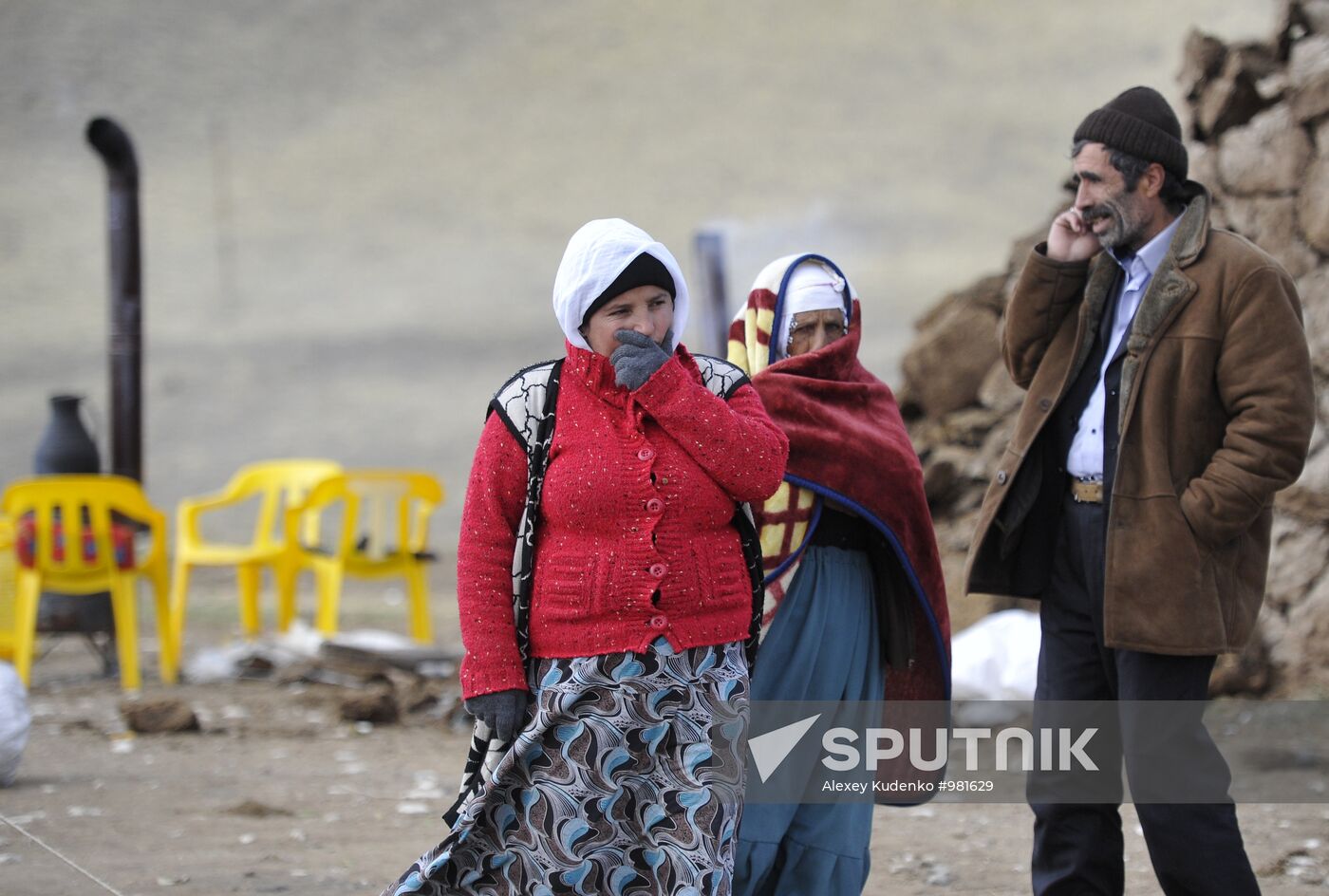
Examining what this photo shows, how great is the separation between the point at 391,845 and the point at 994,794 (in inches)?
86.2

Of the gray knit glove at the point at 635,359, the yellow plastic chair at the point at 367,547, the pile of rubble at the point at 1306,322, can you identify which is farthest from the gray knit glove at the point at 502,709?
the yellow plastic chair at the point at 367,547

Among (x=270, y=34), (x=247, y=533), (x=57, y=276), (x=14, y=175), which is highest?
(x=270, y=34)

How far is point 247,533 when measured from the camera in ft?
47.6

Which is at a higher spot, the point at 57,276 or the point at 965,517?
the point at 57,276

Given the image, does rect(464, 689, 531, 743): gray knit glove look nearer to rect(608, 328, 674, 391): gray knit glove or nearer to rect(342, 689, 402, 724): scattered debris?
rect(608, 328, 674, 391): gray knit glove

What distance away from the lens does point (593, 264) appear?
3.02 meters

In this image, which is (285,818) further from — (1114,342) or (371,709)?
(1114,342)

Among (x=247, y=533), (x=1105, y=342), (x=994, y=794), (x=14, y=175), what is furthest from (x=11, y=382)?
(x=1105, y=342)

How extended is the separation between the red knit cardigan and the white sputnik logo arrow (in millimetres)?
529

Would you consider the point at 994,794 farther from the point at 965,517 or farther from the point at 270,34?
the point at 270,34

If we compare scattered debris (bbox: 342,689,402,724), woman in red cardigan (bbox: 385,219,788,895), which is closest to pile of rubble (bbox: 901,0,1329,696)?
scattered debris (bbox: 342,689,402,724)

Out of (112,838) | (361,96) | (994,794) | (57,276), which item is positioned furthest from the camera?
(361,96)

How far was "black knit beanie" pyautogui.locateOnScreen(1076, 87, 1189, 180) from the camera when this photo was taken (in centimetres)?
349

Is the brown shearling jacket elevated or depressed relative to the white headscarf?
depressed
